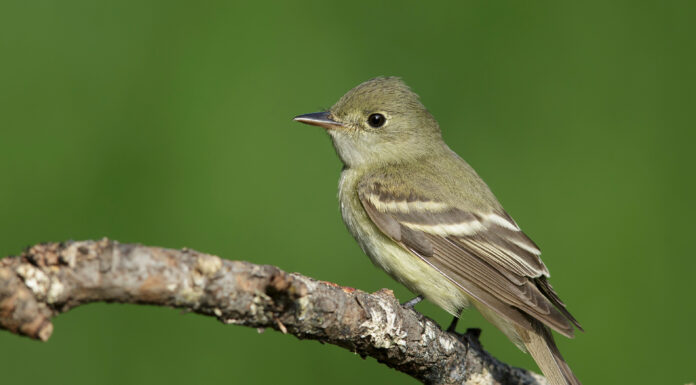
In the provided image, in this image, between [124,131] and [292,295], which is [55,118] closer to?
[124,131]

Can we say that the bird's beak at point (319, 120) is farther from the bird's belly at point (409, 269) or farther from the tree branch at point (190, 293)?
the tree branch at point (190, 293)

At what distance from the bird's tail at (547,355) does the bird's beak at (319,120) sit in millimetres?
1971

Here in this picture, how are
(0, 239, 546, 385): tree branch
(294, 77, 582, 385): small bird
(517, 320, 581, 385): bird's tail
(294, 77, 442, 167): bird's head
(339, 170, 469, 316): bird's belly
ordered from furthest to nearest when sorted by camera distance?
(294, 77, 442, 167): bird's head, (339, 170, 469, 316): bird's belly, (294, 77, 582, 385): small bird, (517, 320, 581, 385): bird's tail, (0, 239, 546, 385): tree branch

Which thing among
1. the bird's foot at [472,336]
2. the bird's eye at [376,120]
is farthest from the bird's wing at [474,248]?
the bird's eye at [376,120]

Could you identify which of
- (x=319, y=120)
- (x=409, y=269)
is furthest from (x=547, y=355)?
(x=319, y=120)

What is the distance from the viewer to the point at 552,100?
255 inches

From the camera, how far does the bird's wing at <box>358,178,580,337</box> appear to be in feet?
14.6

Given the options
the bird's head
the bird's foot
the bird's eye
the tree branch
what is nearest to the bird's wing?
the bird's foot

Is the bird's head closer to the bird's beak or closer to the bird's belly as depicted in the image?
the bird's beak

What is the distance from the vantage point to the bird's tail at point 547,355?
174 inches

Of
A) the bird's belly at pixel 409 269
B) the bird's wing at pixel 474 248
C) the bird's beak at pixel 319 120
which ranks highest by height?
the bird's beak at pixel 319 120

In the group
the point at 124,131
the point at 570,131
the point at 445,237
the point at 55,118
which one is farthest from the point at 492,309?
the point at 55,118

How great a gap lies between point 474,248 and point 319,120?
1499 millimetres

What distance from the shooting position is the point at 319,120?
5.61m
